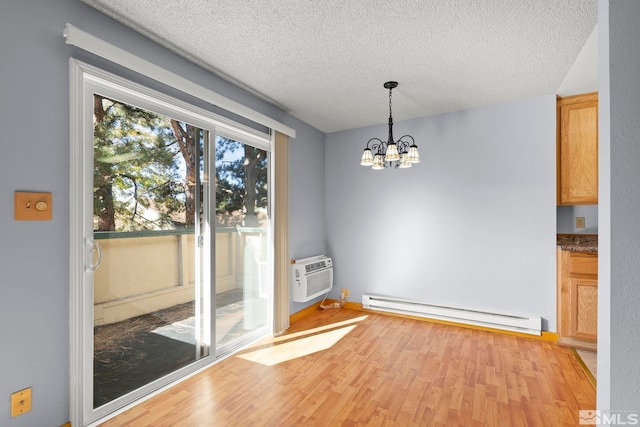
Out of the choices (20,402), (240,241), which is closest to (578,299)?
(240,241)

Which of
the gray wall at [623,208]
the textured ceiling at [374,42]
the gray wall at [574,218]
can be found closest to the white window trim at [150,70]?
the textured ceiling at [374,42]

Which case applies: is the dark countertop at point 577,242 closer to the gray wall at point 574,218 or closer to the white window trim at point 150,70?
the gray wall at point 574,218

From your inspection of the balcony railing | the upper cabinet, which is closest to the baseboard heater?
the upper cabinet

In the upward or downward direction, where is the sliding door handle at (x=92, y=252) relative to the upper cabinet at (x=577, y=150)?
downward

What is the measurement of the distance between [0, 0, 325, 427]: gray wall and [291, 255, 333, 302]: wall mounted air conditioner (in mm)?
2259

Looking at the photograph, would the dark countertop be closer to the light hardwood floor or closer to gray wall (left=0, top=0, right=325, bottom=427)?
the light hardwood floor

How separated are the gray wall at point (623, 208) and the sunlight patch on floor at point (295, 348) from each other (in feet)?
7.17

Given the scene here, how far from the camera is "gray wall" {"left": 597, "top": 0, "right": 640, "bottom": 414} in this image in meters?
1.07

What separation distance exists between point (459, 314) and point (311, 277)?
1.79m

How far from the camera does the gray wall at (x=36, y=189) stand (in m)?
1.47

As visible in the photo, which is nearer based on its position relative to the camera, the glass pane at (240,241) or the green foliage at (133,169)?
the green foliage at (133,169)

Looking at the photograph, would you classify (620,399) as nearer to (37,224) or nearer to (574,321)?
(574,321)
